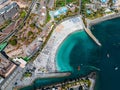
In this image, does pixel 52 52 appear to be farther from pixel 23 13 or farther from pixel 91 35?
pixel 23 13

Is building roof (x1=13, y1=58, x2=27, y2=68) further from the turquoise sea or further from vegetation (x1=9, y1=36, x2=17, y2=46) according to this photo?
the turquoise sea

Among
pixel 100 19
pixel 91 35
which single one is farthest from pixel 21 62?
pixel 100 19

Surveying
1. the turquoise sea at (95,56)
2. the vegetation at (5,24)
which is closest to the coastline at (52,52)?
the turquoise sea at (95,56)

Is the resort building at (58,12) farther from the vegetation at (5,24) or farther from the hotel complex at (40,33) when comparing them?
the vegetation at (5,24)

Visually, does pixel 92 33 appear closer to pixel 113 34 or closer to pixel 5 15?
pixel 113 34

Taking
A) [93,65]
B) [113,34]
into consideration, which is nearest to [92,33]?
[113,34]
